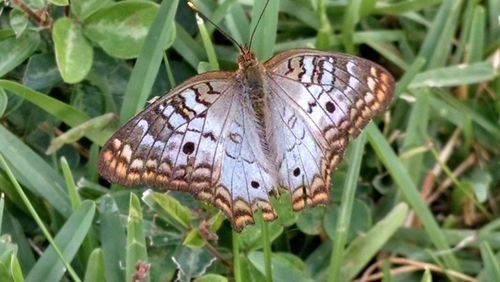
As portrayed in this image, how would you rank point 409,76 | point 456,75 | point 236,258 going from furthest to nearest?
point 456,75 < point 409,76 < point 236,258

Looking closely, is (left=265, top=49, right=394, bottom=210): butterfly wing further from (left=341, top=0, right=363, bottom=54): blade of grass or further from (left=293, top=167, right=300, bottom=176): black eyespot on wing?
(left=341, top=0, right=363, bottom=54): blade of grass

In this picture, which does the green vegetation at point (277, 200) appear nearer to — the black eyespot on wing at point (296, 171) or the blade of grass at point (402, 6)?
the blade of grass at point (402, 6)

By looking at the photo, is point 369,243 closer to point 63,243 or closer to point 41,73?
point 63,243

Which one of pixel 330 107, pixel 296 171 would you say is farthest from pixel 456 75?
pixel 296 171

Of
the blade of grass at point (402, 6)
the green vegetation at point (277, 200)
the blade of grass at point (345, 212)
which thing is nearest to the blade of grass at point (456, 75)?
the green vegetation at point (277, 200)

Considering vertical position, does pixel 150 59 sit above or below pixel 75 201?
above

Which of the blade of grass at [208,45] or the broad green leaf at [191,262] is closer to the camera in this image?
the broad green leaf at [191,262]

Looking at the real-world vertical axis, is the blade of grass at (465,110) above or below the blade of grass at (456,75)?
below
